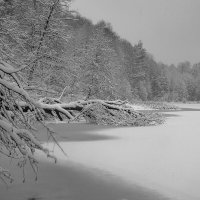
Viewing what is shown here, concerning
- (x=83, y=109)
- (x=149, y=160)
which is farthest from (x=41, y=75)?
(x=83, y=109)

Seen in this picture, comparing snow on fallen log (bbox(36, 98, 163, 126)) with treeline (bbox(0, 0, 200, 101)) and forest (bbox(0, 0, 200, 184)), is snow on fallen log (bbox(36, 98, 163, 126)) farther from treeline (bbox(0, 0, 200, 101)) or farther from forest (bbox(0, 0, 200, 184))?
treeline (bbox(0, 0, 200, 101))

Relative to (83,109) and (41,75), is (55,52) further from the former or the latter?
(83,109)

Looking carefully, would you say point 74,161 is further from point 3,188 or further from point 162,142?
point 162,142

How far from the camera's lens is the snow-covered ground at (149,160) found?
8.78 m

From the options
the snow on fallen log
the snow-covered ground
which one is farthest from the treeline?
the snow-covered ground

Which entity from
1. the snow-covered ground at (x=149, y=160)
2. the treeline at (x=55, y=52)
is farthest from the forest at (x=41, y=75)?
the snow-covered ground at (x=149, y=160)

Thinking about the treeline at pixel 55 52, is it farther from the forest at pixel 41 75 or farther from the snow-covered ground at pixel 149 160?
the snow-covered ground at pixel 149 160

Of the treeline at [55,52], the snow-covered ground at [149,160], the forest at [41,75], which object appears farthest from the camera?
the treeline at [55,52]

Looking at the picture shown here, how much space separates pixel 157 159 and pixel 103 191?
3.89 metres

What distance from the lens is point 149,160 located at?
452 inches

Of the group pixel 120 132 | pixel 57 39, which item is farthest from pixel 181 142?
pixel 57 39

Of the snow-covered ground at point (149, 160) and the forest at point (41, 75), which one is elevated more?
the forest at point (41, 75)

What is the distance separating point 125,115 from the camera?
9.83m

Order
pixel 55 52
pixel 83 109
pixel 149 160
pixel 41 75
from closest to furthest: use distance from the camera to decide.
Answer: pixel 83 109 → pixel 149 160 → pixel 41 75 → pixel 55 52
